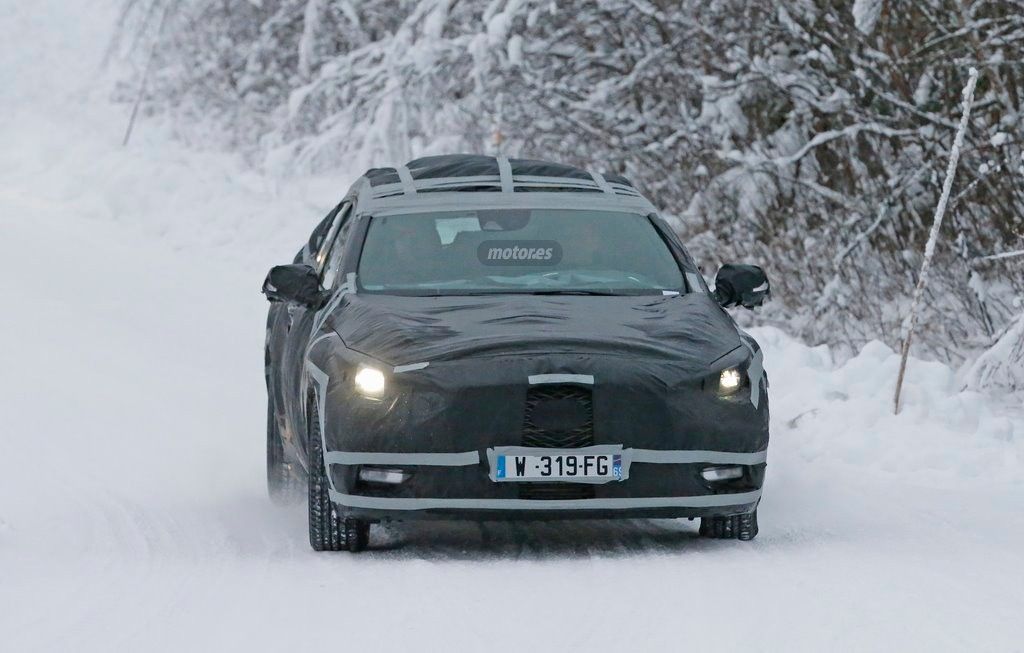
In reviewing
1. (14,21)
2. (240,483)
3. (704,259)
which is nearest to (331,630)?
(240,483)

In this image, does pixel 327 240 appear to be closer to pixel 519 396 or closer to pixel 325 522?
pixel 325 522

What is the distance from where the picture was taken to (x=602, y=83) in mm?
17797

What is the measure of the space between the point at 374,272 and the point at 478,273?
43 centimetres

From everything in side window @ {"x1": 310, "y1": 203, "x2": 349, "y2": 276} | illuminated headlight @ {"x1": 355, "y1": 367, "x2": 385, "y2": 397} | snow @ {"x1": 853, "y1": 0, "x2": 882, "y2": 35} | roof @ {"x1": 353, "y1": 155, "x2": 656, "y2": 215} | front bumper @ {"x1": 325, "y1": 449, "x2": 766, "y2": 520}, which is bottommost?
front bumper @ {"x1": 325, "y1": 449, "x2": 766, "y2": 520}

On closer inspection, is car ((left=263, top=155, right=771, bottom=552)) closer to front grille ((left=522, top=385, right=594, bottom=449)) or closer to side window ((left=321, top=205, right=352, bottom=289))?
front grille ((left=522, top=385, right=594, bottom=449))

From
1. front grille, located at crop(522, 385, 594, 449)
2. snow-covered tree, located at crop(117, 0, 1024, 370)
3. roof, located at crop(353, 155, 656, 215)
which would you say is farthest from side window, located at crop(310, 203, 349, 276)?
snow-covered tree, located at crop(117, 0, 1024, 370)

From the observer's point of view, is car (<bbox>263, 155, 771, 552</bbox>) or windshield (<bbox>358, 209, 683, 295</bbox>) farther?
windshield (<bbox>358, 209, 683, 295</bbox>)

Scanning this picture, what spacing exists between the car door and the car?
5cm

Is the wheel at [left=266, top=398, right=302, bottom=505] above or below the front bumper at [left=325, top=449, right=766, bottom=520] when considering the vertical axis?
below

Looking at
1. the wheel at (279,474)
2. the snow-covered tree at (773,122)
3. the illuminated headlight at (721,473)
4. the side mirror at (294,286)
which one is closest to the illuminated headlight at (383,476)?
the illuminated headlight at (721,473)

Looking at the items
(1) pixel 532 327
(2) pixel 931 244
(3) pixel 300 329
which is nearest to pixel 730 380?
(1) pixel 532 327

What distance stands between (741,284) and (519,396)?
1624 millimetres

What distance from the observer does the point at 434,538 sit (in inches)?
278

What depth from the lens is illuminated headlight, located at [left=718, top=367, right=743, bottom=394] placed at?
657 cm
